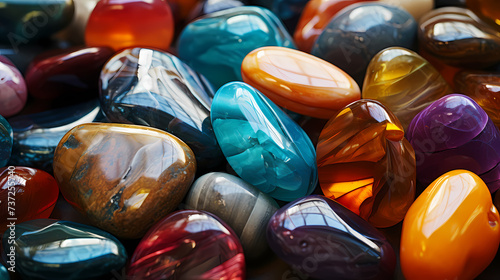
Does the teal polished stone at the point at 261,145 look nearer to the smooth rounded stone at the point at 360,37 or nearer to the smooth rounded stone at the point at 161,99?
the smooth rounded stone at the point at 161,99

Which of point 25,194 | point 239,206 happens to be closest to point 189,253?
point 239,206

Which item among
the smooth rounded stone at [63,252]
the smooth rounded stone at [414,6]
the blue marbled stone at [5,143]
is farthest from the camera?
the smooth rounded stone at [414,6]

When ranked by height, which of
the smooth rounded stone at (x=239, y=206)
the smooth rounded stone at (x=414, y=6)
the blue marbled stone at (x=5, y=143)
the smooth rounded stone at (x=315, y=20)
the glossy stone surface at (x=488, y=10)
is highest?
the glossy stone surface at (x=488, y=10)

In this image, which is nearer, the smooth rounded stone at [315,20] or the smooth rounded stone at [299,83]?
the smooth rounded stone at [299,83]

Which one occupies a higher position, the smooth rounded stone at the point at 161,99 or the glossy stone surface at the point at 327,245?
the smooth rounded stone at the point at 161,99

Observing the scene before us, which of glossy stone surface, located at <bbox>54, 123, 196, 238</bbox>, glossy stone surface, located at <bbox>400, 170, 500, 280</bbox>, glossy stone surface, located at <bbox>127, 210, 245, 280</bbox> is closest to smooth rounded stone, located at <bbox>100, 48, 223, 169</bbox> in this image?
glossy stone surface, located at <bbox>54, 123, 196, 238</bbox>

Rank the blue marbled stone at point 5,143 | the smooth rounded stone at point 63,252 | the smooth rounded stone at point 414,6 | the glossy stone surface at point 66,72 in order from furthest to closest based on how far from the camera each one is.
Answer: the smooth rounded stone at point 414,6
the glossy stone surface at point 66,72
the blue marbled stone at point 5,143
the smooth rounded stone at point 63,252

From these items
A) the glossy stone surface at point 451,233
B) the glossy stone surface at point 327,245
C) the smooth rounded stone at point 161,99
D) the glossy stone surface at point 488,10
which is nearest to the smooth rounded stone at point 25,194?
the smooth rounded stone at point 161,99
